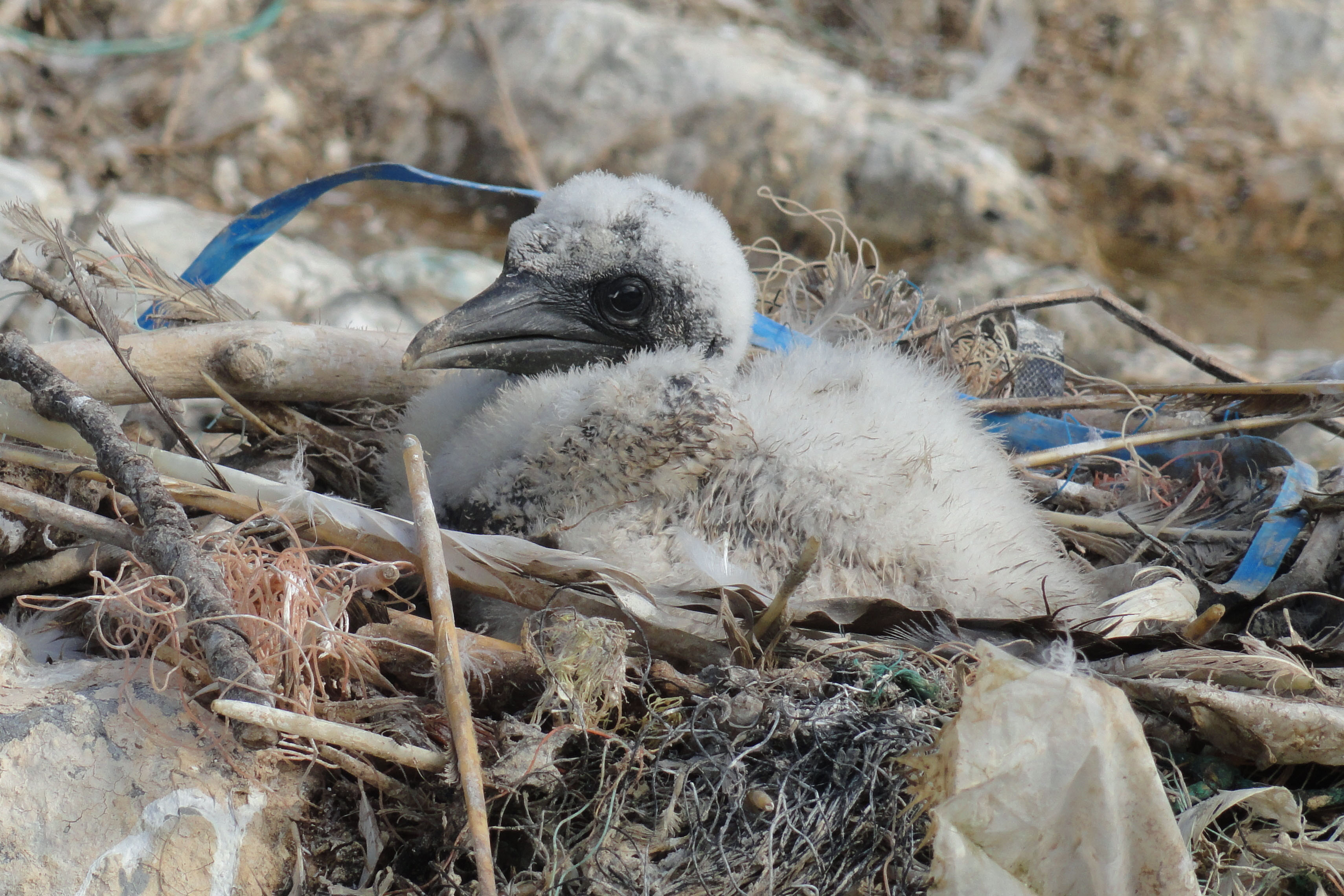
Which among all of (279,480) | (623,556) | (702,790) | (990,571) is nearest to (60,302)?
(279,480)

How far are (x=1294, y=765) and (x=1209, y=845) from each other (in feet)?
0.63

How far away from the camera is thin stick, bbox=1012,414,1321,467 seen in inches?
77.2

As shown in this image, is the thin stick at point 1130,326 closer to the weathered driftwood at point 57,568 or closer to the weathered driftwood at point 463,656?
the weathered driftwood at point 463,656

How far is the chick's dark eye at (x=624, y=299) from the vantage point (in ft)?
5.90

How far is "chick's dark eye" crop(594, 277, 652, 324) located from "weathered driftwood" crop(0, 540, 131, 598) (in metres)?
0.81

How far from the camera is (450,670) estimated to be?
118 cm

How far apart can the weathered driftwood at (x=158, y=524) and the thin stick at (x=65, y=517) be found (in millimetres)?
30

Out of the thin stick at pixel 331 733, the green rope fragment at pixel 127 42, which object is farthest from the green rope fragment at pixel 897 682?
the green rope fragment at pixel 127 42

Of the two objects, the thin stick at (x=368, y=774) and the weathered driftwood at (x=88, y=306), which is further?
the weathered driftwood at (x=88, y=306)

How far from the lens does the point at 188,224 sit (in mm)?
4914

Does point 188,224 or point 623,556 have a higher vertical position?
point 623,556

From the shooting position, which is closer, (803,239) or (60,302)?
(60,302)

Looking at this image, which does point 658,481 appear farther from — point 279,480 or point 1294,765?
point 1294,765

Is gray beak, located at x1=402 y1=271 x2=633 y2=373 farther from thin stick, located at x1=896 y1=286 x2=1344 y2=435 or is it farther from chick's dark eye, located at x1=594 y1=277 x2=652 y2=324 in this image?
thin stick, located at x1=896 y1=286 x2=1344 y2=435
